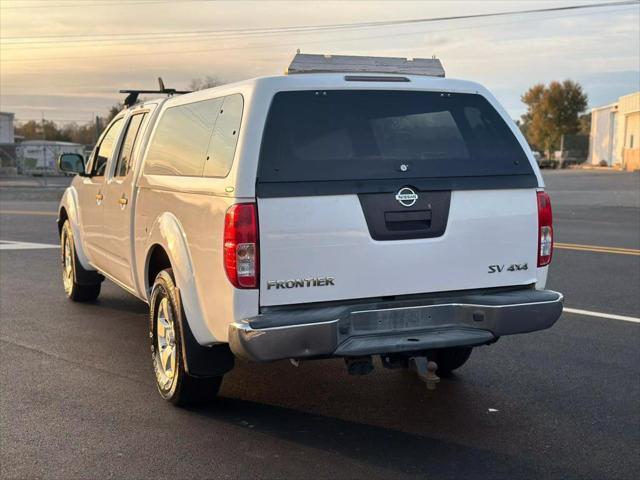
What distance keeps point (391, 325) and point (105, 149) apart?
161 inches

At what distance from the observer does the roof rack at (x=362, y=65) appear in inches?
217

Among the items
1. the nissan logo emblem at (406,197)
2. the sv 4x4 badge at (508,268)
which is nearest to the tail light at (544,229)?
the sv 4x4 badge at (508,268)

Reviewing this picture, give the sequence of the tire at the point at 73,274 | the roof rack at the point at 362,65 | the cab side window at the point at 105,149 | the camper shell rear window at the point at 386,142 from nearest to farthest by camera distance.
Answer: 1. the camper shell rear window at the point at 386,142
2. the roof rack at the point at 362,65
3. the cab side window at the point at 105,149
4. the tire at the point at 73,274

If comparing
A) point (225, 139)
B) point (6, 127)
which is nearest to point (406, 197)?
point (225, 139)

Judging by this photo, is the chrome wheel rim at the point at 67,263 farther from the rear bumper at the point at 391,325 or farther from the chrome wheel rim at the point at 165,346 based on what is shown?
the rear bumper at the point at 391,325

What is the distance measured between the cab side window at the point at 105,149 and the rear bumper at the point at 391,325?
349 cm

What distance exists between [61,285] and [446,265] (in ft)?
21.0

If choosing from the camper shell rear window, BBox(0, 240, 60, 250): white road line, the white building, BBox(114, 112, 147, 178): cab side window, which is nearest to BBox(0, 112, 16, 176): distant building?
the white building

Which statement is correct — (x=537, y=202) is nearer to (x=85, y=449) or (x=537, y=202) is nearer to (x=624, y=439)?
(x=624, y=439)

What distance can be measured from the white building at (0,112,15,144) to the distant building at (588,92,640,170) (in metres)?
57.8

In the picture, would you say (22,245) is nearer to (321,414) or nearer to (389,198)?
(321,414)

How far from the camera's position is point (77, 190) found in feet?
26.9

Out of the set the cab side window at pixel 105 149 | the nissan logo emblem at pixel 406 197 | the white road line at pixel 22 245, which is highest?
the cab side window at pixel 105 149

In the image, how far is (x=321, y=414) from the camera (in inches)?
205
